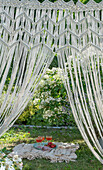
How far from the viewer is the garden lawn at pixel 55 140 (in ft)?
10.6

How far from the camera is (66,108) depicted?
15.0 ft

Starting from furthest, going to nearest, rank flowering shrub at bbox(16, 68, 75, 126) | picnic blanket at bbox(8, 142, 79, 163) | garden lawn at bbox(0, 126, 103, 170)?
flowering shrub at bbox(16, 68, 75, 126) → picnic blanket at bbox(8, 142, 79, 163) → garden lawn at bbox(0, 126, 103, 170)

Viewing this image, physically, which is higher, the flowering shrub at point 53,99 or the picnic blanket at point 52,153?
the flowering shrub at point 53,99

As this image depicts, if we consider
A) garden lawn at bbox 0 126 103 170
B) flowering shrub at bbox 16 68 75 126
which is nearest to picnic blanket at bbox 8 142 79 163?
garden lawn at bbox 0 126 103 170

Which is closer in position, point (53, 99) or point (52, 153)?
point (52, 153)

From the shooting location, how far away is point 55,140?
4613mm

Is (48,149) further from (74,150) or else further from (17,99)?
(17,99)

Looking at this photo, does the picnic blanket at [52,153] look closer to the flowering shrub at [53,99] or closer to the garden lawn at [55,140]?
the garden lawn at [55,140]

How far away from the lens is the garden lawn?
127 inches

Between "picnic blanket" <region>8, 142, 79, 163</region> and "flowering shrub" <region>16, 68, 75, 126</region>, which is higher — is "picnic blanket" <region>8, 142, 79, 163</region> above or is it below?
below

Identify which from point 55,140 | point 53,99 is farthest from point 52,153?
point 53,99

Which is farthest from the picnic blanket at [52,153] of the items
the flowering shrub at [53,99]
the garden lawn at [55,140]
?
the flowering shrub at [53,99]

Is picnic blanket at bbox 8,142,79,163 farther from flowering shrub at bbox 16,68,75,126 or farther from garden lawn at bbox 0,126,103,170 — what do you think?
flowering shrub at bbox 16,68,75,126

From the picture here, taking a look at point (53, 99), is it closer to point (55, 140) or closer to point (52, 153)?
point (55, 140)
